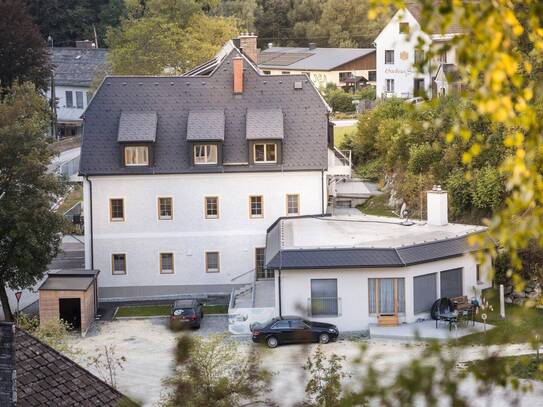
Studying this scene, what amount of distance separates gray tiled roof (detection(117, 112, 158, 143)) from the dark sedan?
10.2 m

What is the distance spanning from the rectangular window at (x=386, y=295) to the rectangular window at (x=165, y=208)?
9500 millimetres

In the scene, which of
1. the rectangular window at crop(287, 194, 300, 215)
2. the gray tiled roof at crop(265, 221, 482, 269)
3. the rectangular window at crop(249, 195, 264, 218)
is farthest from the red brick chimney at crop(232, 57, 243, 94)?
the gray tiled roof at crop(265, 221, 482, 269)

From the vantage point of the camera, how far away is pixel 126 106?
4072cm

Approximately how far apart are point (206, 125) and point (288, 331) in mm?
11061

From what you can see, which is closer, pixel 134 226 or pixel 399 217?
pixel 134 226

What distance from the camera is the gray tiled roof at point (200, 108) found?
3975 centimetres

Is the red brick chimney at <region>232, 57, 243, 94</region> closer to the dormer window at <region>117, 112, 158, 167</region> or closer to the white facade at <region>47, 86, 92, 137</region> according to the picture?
the dormer window at <region>117, 112, 158, 167</region>

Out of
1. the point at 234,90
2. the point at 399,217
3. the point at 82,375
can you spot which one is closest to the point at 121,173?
the point at 234,90

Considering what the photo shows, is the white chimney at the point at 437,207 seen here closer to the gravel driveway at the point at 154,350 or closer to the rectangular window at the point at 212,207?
the gravel driveway at the point at 154,350

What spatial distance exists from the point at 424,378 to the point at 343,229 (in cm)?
3006

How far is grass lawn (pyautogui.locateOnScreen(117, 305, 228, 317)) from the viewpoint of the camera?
3697 centimetres

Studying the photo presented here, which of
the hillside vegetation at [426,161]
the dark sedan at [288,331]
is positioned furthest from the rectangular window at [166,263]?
the hillside vegetation at [426,161]

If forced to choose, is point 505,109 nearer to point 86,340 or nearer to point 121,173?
point 86,340

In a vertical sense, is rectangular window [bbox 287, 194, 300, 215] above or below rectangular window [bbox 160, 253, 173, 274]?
above
